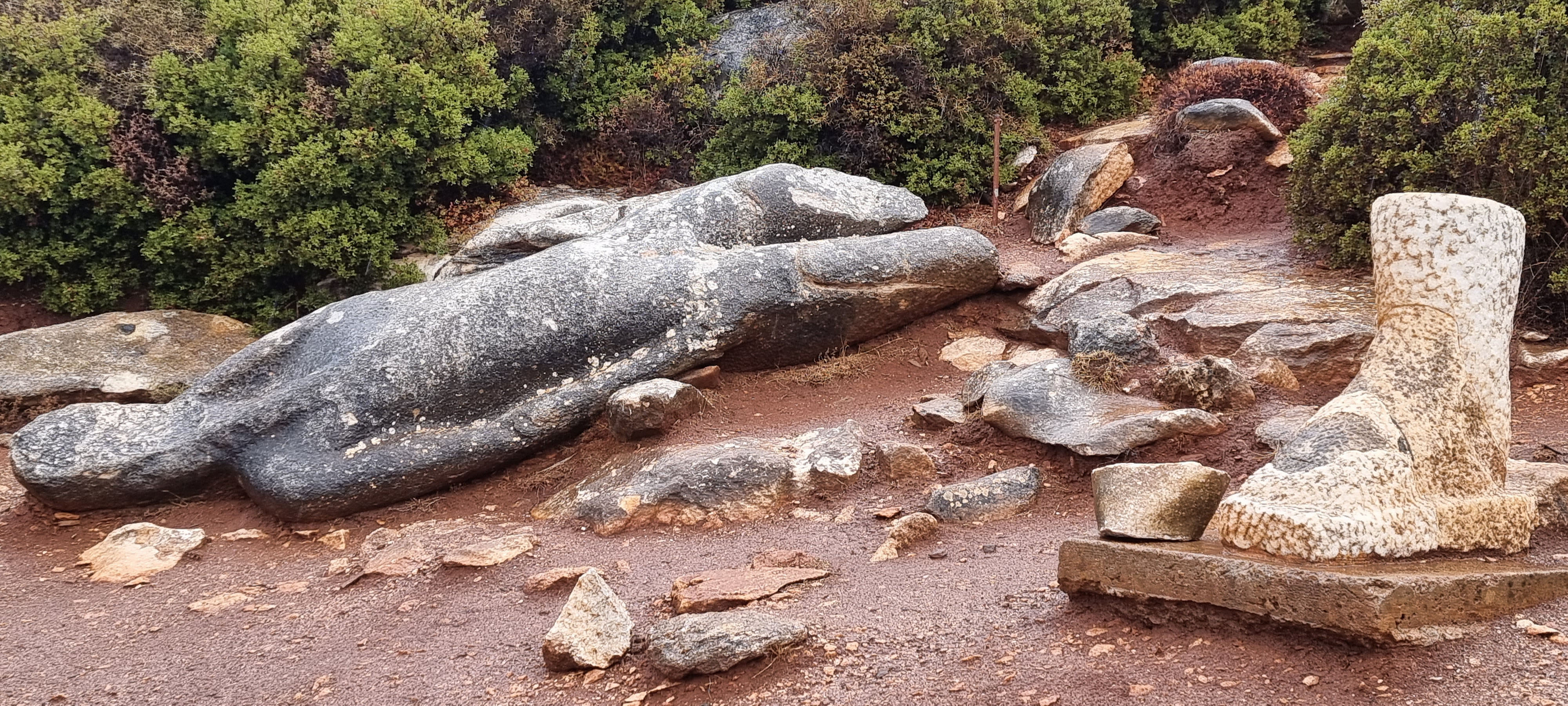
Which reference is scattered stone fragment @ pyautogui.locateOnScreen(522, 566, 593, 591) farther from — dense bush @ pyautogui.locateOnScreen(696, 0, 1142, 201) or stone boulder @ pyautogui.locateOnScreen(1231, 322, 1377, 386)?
dense bush @ pyautogui.locateOnScreen(696, 0, 1142, 201)

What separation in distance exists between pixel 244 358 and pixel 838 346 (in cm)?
426

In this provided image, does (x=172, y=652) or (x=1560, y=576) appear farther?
(x=172, y=652)

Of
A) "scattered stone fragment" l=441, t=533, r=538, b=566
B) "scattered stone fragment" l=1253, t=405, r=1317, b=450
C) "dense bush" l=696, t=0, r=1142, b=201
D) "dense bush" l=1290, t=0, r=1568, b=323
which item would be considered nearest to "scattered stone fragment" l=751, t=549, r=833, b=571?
"scattered stone fragment" l=441, t=533, r=538, b=566

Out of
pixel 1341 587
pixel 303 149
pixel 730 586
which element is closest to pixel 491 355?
pixel 730 586

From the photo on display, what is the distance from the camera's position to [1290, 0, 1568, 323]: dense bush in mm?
6309

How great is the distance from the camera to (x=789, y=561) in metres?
5.05

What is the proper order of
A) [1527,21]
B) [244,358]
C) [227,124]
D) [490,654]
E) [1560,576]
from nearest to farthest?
[1560,576] → [490,654] → [1527,21] → [244,358] → [227,124]

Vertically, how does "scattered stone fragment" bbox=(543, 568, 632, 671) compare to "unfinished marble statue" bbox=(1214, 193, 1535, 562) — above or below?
below

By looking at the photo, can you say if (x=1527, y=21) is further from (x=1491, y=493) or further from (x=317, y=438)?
(x=317, y=438)

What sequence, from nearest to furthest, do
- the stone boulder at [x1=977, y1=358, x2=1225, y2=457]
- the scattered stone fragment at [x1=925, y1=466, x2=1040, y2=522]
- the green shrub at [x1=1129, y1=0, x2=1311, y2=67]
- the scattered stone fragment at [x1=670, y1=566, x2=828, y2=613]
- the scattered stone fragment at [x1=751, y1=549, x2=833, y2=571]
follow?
the scattered stone fragment at [x1=670, y1=566, x2=828, y2=613] < the scattered stone fragment at [x1=751, y1=549, x2=833, y2=571] < the scattered stone fragment at [x1=925, y1=466, x2=1040, y2=522] < the stone boulder at [x1=977, y1=358, x2=1225, y2=457] < the green shrub at [x1=1129, y1=0, x2=1311, y2=67]

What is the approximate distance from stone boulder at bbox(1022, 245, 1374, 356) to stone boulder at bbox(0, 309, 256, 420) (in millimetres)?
7136

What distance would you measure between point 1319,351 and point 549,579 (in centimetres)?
483

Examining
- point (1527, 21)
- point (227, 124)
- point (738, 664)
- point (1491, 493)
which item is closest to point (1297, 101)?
point (1527, 21)

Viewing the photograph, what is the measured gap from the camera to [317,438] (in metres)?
6.42
